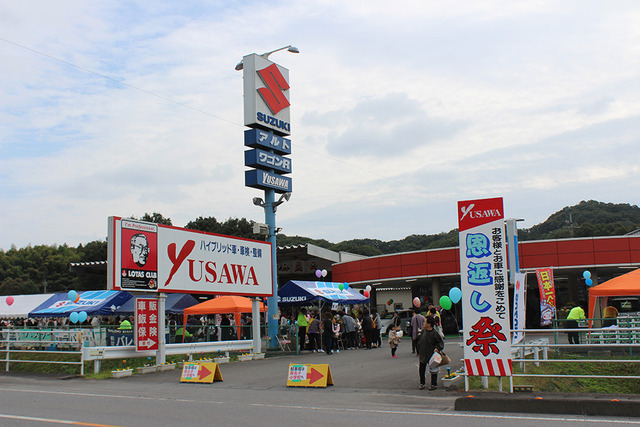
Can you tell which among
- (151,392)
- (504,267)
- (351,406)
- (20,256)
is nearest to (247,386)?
(151,392)

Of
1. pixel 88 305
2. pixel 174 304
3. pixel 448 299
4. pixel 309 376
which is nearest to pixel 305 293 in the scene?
pixel 448 299

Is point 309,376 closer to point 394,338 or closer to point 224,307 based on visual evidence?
point 394,338

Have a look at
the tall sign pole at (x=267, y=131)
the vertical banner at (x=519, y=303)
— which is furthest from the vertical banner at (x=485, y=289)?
the tall sign pole at (x=267, y=131)

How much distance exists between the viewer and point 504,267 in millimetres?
11258

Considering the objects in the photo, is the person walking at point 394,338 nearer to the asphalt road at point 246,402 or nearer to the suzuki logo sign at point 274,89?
the asphalt road at point 246,402

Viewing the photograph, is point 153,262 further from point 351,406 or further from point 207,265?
point 351,406

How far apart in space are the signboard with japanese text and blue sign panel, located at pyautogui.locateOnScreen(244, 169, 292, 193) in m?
11.6

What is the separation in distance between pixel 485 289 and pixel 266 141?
19.7m

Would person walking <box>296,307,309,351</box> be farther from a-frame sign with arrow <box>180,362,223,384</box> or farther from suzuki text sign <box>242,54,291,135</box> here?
suzuki text sign <box>242,54,291,135</box>

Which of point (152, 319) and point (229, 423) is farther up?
point (152, 319)

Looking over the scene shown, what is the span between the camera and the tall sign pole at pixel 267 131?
28.7 m

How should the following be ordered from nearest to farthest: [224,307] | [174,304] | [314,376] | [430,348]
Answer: [430,348], [314,376], [224,307], [174,304]

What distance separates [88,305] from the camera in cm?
2848

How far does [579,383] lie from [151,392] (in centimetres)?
989
